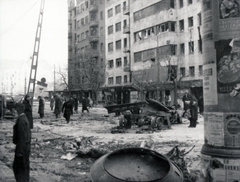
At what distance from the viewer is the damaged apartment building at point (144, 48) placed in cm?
3706

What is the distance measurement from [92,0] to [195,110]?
52.8 meters

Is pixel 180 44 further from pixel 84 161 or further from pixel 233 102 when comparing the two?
pixel 233 102

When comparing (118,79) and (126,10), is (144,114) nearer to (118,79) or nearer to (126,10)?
(126,10)

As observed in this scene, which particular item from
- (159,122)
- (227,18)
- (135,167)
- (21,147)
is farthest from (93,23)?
(227,18)

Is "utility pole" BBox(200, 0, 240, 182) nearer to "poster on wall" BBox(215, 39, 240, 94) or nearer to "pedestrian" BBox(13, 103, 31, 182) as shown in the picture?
Result: "poster on wall" BBox(215, 39, 240, 94)

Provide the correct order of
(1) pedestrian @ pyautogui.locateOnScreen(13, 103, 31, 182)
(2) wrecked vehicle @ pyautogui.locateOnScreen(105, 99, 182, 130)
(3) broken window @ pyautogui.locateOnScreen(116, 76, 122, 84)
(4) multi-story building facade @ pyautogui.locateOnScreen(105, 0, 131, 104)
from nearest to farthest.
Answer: (1) pedestrian @ pyautogui.locateOnScreen(13, 103, 31, 182) → (2) wrecked vehicle @ pyautogui.locateOnScreen(105, 99, 182, 130) → (4) multi-story building facade @ pyautogui.locateOnScreen(105, 0, 131, 104) → (3) broken window @ pyautogui.locateOnScreen(116, 76, 122, 84)

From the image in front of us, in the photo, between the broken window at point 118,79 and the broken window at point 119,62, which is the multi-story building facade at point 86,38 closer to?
the broken window at point 119,62

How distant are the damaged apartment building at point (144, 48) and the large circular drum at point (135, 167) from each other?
2283cm

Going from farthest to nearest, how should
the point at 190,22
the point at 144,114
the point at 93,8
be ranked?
the point at 93,8 → the point at 190,22 → the point at 144,114

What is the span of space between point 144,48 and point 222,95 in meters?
41.4

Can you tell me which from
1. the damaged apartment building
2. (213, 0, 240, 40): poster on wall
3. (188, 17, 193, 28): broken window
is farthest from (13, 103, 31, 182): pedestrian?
(188, 17, 193, 28): broken window

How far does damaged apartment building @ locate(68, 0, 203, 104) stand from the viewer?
122ft

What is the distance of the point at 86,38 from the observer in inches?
2596

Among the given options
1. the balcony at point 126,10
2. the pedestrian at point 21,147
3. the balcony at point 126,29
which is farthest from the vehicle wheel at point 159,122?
the balcony at point 126,10
